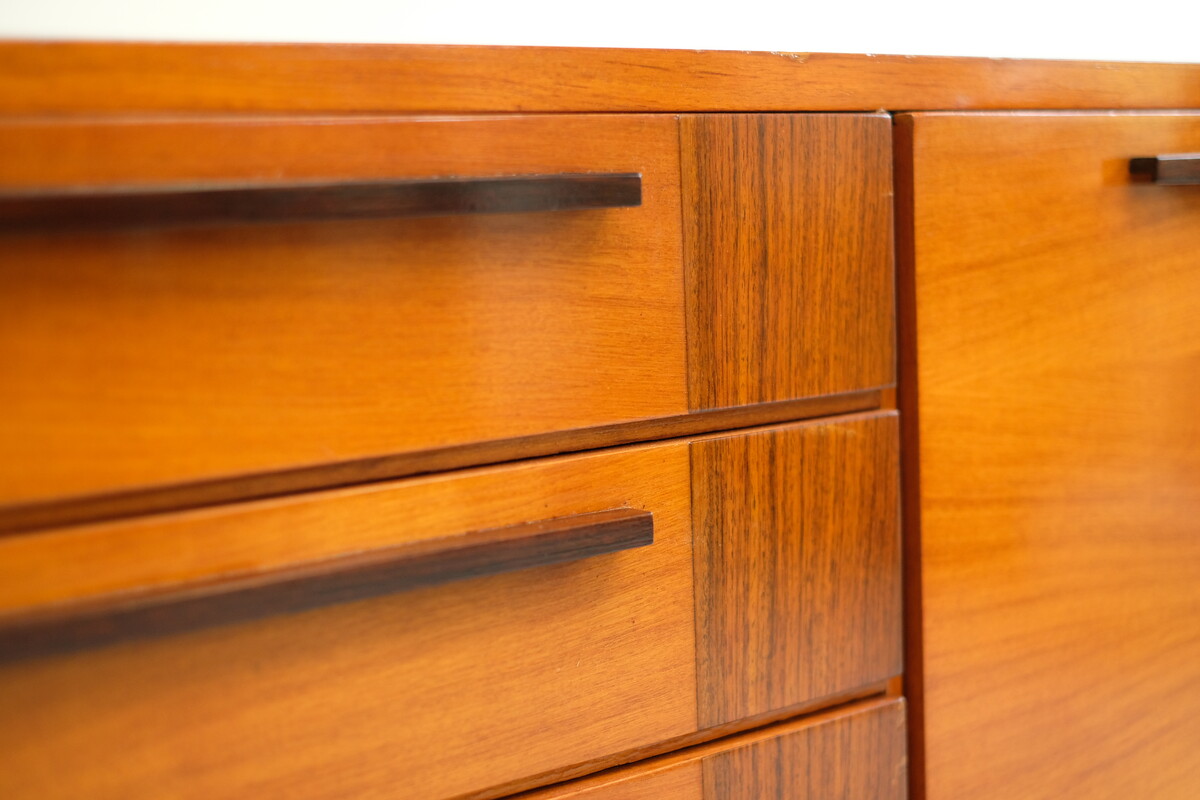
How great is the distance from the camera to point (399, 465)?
1.40ft

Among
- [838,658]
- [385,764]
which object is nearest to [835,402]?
[838,658]

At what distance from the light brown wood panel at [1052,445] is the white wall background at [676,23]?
0.21 meters

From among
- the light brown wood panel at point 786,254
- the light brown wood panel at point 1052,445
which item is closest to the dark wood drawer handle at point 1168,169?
the light brown wood panel at point 1052,445

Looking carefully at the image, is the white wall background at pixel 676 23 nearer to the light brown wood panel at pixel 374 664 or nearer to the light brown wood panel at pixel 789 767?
the light brown wood panel at pixel 374 664

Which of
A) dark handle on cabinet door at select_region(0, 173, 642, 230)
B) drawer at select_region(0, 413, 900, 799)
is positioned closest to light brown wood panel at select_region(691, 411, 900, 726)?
drawer at select_region(0, 413, 900, 799)

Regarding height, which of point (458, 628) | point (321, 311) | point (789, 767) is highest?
point (321, 311)

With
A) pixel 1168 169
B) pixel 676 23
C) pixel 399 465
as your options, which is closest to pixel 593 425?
pixel 399 465

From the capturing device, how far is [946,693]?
1.79ft

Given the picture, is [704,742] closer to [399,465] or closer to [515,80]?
[399,465]

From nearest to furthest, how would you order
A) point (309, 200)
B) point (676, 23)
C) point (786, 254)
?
point (309, 200) < point (786, 254) < point (676, 23)

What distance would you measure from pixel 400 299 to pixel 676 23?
50 centimetres

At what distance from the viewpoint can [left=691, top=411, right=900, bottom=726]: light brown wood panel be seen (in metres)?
0.48

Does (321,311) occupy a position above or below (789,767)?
above

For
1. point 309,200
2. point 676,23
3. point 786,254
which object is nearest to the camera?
point 309,200
